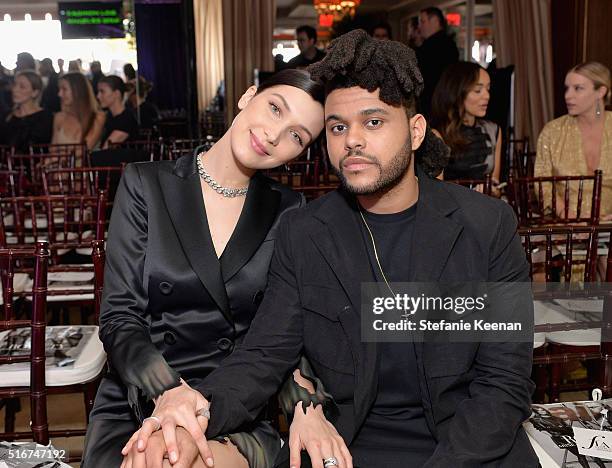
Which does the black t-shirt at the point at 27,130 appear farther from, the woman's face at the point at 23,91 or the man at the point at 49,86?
the woman's face at the point at 23,91

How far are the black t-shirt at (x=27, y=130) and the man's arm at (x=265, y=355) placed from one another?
687cm

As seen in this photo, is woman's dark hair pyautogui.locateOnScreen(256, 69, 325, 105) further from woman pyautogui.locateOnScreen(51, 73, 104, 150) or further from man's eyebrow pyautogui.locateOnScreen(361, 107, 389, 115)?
woman pyautogui.locateOnScreen(51, 73, 104, 150)

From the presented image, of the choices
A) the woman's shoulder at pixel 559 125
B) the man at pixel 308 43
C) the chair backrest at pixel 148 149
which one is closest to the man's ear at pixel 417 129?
the woman's shoulder at pixel 559 125

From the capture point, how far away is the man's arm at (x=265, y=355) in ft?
5.02

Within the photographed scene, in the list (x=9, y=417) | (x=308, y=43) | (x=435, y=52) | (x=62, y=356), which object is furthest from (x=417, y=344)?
(x=308, y=43)

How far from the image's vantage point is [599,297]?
6.01ft

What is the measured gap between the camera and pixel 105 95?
796 cm

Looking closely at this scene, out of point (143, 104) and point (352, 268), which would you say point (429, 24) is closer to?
point (143, 104)

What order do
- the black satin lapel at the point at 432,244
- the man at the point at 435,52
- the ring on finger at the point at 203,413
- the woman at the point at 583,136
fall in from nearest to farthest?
the ring on finger at the point at 203,413 < the black satin lapel at the point at 432,244 < the woman at the point at 583,136 < the man at the point at 435,52

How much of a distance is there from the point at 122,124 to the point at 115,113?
150 millimetres

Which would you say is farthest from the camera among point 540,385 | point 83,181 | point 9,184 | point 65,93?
point 65,93

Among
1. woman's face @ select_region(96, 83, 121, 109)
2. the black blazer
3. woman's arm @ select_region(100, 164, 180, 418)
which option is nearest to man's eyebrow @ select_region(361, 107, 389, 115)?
the black blazer

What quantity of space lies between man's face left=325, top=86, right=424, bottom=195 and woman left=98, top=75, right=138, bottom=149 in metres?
6.69

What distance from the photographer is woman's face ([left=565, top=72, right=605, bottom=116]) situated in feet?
13.5
